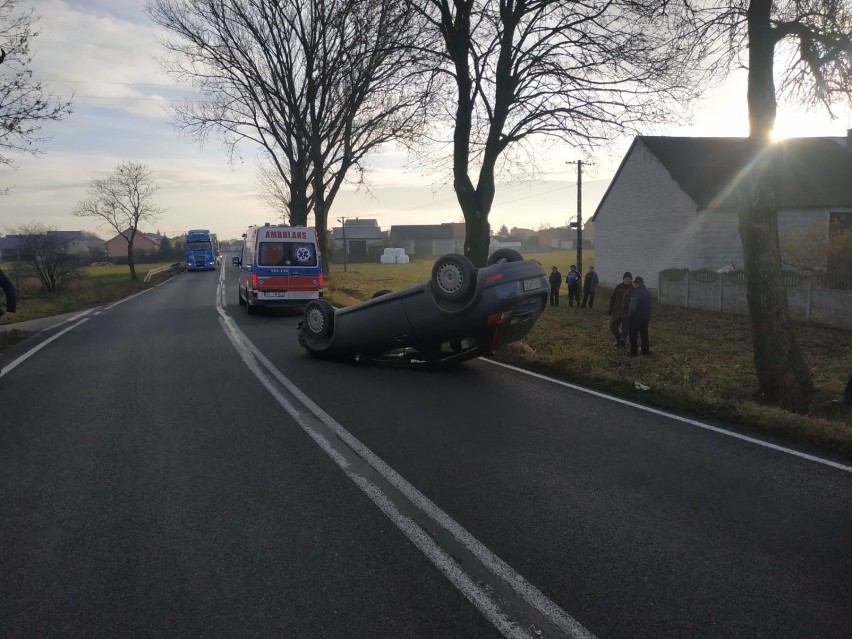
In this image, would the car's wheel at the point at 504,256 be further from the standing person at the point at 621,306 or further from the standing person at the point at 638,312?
the standing person at the point at 621,306

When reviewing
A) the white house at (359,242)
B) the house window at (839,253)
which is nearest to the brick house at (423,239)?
the white house at (359,242)

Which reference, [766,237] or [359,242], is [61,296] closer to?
[766,237]

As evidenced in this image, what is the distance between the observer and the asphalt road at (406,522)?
3.18 meters

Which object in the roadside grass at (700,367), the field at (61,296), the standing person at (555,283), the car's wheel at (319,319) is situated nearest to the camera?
the roadside grass at (700,367)

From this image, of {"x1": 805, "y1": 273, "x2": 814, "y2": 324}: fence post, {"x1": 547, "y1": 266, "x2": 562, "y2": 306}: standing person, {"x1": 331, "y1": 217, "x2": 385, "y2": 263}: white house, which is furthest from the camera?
{"x1": 331, "y1": 217, "x2": 385, "y2": 263}: white house

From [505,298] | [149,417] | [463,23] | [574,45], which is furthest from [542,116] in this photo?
[149,417]

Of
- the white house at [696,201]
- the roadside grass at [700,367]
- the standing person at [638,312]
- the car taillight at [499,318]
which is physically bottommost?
the roadside grass at [700,367]

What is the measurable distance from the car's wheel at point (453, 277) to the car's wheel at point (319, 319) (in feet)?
8.08

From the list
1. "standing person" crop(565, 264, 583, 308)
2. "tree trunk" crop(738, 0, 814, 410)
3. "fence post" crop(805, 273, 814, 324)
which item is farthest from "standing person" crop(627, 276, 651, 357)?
"standing person" crop(565, 264, 583, 308)

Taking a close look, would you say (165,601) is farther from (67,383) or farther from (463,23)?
(463,23)

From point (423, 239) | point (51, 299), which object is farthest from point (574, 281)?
point (423, 239)

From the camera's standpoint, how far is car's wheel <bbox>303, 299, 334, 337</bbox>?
1049 cm

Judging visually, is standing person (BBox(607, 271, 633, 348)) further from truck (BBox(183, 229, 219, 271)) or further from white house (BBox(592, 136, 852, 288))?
truck (BBox(183, 229, 219, 271))

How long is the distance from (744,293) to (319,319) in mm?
16378
